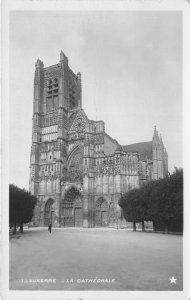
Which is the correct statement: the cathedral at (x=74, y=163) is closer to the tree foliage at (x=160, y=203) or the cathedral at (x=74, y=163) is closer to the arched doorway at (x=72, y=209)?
the arched doorway at (x=72, y=209)

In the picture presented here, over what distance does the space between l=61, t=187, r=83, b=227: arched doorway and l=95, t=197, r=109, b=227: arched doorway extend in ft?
5.74

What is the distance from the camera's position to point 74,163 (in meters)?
28.7

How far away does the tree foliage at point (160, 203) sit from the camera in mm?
11543

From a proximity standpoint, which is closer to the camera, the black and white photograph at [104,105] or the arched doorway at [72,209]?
the black and white photograph at [104,105]

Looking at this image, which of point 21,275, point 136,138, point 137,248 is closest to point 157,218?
point 136,138

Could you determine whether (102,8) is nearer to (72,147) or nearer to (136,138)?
(136,138)

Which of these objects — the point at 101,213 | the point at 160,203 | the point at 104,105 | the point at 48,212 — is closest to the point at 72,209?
the point at 48,212

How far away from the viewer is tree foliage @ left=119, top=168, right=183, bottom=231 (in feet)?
37.9

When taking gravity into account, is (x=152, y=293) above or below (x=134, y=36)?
below

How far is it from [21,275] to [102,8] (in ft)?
21.2

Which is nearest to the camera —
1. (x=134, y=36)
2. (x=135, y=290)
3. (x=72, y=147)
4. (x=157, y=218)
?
(x=135, y=290)

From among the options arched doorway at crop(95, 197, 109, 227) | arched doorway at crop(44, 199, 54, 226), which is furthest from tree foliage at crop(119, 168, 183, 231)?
arched doorway at crop(44, 199, 54, 226)

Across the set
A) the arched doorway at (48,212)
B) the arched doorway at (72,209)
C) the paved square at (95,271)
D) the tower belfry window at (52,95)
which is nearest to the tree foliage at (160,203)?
the paved square at (95,271)

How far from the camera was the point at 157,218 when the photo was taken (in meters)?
14.9
